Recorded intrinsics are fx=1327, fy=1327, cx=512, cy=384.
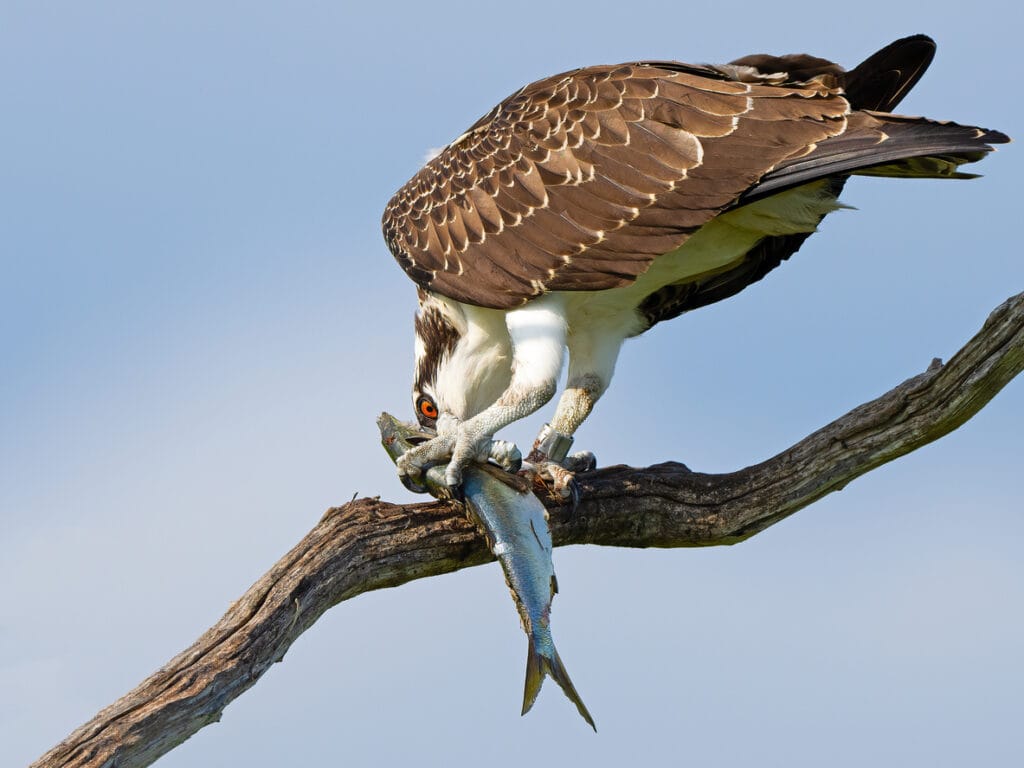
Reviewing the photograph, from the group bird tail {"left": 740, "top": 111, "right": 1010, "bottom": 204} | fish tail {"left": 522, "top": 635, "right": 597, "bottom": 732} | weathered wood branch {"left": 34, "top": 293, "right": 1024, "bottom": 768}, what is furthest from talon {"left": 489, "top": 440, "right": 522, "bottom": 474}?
bird tail {"left": 740, "top": 111, "right": 1010, "bottom": 204}

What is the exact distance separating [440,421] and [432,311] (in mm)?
608

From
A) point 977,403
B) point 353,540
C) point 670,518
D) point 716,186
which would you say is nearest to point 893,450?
point 977,403

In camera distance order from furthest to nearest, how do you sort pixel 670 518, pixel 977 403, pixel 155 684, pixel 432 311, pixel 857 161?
pixel 432 311 → pixel 670 518 → pixel 977 403 → pixel 857 161 → pixel 155 684

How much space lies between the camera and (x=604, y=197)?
5980mm

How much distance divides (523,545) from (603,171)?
1719 mm

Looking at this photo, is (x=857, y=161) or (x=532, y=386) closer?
(x=857, y=161)

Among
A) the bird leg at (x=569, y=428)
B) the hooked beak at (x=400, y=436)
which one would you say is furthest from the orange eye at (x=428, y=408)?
the bird leg at (x=569, y=428)

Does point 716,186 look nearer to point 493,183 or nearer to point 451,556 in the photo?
point 493,183

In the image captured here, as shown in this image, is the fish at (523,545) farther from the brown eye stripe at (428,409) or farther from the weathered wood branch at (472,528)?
the brown eye stripe at (428,409)

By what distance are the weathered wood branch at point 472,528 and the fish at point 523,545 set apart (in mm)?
176

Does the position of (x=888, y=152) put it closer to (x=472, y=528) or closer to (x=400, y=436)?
(x=472, y=528)

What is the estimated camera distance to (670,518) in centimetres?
657

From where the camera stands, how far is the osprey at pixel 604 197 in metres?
5.76

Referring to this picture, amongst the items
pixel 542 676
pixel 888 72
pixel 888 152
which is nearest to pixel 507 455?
pixel 542 676
